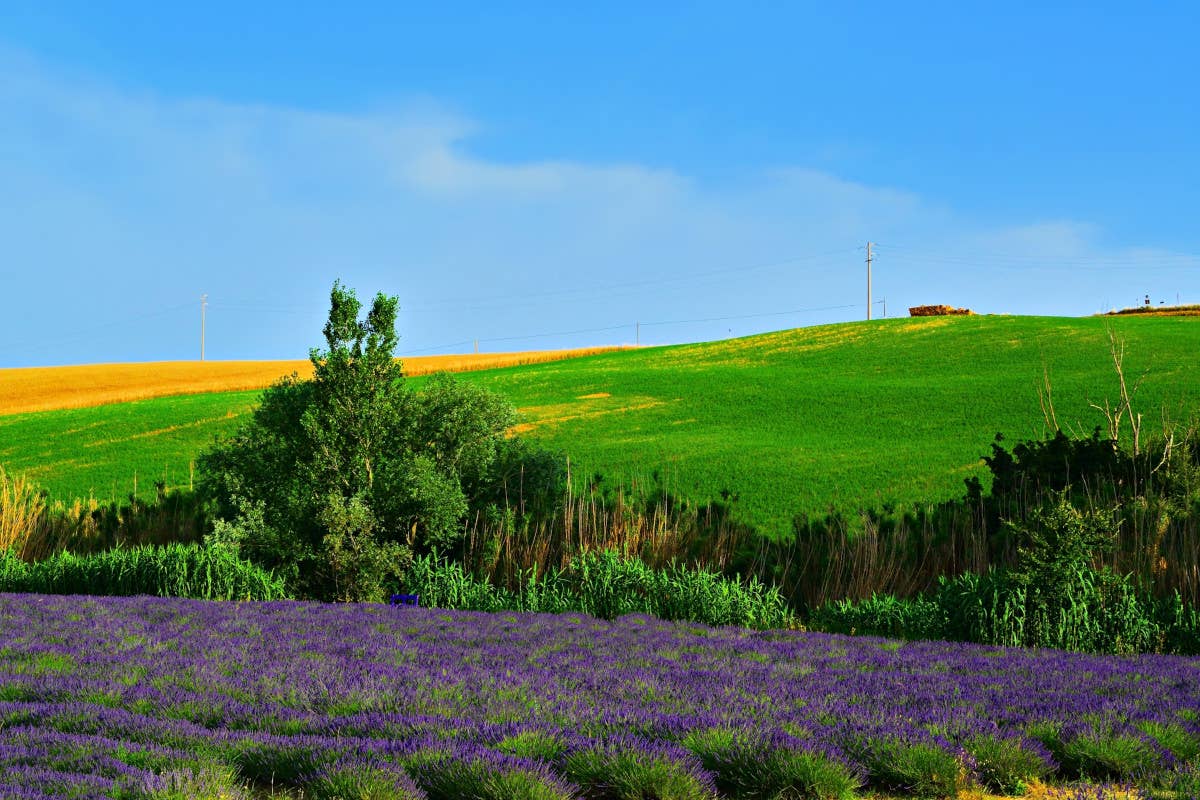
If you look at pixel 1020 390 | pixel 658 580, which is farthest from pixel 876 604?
pixel 1020 390

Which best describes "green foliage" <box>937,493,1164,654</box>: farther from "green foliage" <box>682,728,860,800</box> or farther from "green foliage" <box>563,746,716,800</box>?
"green foliage" <box>563,746,716,800</box>

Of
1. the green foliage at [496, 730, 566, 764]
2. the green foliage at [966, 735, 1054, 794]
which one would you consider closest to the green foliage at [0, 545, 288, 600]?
the green foliage at [496, 730, 566, 764]

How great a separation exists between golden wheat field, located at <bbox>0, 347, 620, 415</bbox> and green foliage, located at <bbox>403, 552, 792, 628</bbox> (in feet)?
130

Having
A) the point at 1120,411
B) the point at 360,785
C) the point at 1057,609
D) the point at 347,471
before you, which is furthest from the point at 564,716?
the point at 1120,411

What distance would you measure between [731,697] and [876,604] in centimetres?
538

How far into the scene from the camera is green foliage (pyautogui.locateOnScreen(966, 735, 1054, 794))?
600 centimetres

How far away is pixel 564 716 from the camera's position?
662 cm

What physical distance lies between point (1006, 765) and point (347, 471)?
12137mm

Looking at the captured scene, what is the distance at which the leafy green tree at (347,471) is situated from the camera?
1547cm

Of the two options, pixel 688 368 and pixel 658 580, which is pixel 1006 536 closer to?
pixel 658 580

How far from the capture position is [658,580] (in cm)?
1358

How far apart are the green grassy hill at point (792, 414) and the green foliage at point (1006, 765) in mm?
13445

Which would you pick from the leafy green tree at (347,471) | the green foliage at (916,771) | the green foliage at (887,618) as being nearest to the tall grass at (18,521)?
the leafy green tree at (347,471)

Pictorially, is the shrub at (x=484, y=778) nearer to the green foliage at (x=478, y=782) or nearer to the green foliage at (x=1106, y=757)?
the green foliage at (x=478, y=782)
